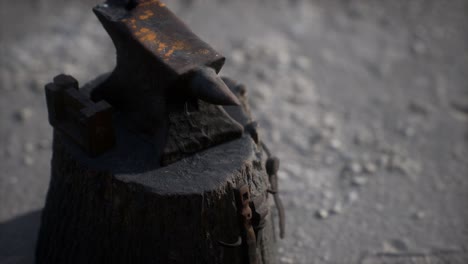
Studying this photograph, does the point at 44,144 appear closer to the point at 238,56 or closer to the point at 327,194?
the point at 238,56

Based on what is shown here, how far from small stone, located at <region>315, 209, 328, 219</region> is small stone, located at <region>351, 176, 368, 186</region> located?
35 centimetres

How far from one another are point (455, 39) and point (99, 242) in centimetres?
400

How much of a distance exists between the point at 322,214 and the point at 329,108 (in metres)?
1.11

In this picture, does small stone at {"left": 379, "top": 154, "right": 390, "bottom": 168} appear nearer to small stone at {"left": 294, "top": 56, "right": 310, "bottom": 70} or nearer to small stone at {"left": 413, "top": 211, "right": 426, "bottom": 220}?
small stone at {"left": 413, "top": 211, "right": 426, "bottom": 220}

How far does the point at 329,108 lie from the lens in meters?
4.57

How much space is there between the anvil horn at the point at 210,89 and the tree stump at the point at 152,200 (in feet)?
1.03

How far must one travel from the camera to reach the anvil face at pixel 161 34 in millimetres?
2412

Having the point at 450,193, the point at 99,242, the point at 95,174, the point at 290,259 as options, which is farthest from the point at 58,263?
the point at 450,193

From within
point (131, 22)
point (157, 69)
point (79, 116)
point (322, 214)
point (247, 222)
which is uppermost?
point (131, 22)

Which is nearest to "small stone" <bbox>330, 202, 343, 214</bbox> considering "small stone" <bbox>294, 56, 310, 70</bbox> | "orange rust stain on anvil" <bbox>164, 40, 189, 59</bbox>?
"small stone" <bbox>294, 56, 310, 70</bbox>

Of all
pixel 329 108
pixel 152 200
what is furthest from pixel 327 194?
pixel 152 200

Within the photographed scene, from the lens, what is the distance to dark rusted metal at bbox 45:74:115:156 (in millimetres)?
2463

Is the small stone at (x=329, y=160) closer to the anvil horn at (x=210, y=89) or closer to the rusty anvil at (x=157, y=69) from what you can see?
the rusty anvil at (x=157, y=69)

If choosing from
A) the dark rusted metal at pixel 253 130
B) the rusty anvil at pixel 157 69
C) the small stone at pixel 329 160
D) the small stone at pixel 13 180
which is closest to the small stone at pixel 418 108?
the small stone at pixel 329 160
